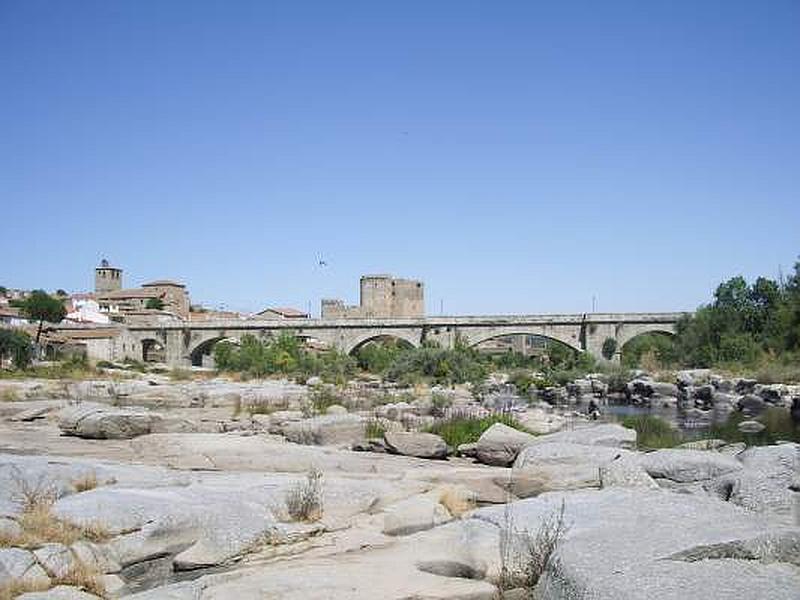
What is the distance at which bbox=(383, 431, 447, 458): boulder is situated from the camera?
54.4 feet

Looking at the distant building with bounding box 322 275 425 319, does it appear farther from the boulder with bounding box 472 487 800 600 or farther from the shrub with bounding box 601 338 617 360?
the boulder with bounding box 472 487 800 600

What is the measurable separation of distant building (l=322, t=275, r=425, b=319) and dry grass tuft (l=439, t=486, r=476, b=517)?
98.9 metres

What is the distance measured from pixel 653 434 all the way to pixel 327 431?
8.15 metres

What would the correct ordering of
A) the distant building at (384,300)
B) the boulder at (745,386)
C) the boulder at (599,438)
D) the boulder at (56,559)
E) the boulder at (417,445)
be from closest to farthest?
the boulder at (56,559), the boulder at (599,438), the boulder at (417,445), the boulder at (745,386), the distant building at (384,300)

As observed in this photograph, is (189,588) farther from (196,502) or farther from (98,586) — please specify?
(196,502)

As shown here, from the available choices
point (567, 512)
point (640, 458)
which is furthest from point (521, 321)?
point (567, 512)

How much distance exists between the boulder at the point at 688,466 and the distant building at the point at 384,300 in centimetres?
9815

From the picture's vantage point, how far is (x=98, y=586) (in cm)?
769

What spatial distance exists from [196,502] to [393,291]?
105815mm

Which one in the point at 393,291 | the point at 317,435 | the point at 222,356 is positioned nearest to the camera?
the point at 317,435

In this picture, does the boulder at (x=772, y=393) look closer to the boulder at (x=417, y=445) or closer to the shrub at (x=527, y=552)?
the boulder at (x=417, y=445)

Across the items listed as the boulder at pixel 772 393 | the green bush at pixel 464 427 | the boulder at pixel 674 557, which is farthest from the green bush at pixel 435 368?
the boulder at pixel 674 557

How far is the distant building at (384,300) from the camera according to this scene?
113 m

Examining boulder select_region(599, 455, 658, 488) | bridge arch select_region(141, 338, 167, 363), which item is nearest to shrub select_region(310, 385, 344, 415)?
boulder select_region(599, 455, 658, 488)
